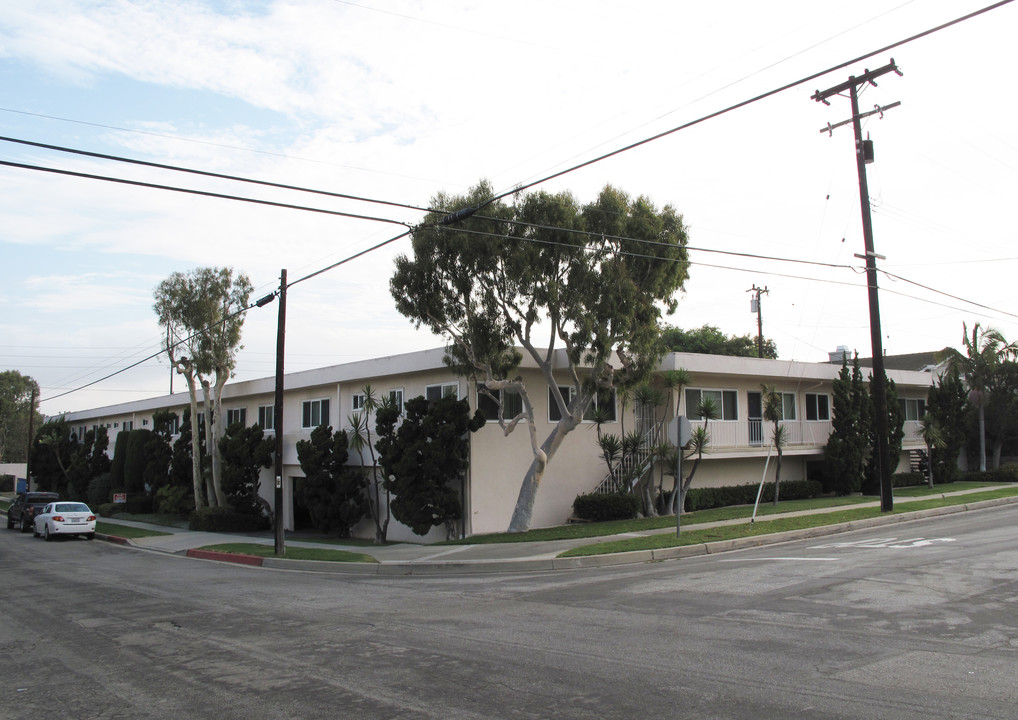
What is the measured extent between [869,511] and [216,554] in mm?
18324

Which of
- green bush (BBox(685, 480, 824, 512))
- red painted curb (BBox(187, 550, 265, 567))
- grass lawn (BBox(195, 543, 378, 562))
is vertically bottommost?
red painted curb (BBox(187, 550, 265, 567))

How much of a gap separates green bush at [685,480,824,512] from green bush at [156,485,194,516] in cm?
2153

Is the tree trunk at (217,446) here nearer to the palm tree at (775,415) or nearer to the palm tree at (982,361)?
the palm tree at (775,415)

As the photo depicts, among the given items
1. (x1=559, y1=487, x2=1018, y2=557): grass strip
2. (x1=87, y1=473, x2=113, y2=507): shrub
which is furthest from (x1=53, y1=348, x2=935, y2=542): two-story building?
(x1=87, y1=473, x2=113, y2=507): shrub

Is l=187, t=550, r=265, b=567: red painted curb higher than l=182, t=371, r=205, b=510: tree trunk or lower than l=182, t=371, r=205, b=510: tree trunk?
lower

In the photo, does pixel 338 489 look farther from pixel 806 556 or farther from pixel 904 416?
pixel 904 416

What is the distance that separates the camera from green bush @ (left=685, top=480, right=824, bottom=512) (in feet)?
84.6

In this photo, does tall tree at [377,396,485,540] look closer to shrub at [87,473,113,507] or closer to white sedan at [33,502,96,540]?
white sedan at [33,502,96,540]

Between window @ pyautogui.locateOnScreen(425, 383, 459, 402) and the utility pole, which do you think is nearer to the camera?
the utility pole

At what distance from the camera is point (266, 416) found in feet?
110

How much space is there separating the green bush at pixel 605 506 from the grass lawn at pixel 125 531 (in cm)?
1540

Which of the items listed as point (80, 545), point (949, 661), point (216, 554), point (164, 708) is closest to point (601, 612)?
point (949, 661)

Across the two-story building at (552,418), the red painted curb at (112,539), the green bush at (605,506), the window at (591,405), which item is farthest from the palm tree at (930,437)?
the red painted curb at (112,539)

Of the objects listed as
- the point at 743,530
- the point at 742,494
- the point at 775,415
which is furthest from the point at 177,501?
the point at 743,530
